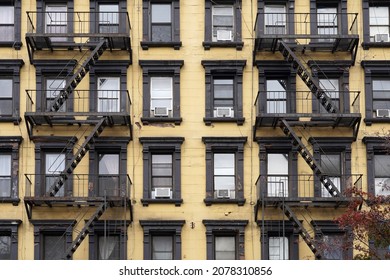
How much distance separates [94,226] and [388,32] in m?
13.3

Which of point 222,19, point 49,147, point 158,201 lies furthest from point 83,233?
point 222,19

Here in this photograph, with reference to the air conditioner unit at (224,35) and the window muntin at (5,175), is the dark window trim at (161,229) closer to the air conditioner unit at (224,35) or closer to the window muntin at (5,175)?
the window muntin at (5,175)

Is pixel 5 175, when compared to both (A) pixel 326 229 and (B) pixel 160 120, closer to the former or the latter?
(B) pixel 160 120

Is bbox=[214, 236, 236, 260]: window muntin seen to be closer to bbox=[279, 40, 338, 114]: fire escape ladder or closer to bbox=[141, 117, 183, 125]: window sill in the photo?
bbox=[141, 117, 183, 125]: window sill

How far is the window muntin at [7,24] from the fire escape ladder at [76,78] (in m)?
3.29

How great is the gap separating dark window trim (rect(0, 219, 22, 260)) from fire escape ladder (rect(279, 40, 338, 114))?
11438 mm

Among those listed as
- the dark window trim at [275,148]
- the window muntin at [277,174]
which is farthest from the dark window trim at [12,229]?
the window muntin at [277,174]

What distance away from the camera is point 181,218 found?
37.8m

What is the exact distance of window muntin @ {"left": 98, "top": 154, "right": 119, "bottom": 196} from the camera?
38000mm

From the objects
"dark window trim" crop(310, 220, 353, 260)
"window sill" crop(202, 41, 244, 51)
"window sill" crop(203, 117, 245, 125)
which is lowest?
"dark window trim" crop(310, 220, 353, 260)

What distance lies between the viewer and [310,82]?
123 ft

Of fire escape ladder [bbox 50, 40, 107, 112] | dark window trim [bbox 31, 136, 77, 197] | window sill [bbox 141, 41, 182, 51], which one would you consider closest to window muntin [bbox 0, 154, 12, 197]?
dark window trim [bbox 31, 136, 77, 197]

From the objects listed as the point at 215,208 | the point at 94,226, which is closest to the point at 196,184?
the point at 215,208
